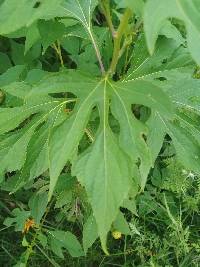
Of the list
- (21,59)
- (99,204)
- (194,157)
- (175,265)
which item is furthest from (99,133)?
(175,265)

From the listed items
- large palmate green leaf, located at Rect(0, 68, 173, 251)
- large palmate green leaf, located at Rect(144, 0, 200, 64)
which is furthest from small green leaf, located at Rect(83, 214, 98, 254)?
large palmate green leaf, located at Rect(144, 0, 200, 64)

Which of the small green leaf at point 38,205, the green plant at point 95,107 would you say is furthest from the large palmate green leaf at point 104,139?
the small green leaf at point 38,205

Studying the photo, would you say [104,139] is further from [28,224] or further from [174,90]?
[28,224]

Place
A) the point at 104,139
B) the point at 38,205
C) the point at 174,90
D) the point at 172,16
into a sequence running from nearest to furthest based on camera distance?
the point at 172,16
the point at 104,139
the point at 174,90
the point at 38,205

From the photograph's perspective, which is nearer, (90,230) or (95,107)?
(95,107)

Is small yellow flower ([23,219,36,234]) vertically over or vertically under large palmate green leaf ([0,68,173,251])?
under

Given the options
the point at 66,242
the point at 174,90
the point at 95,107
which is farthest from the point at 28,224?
the point at 174,90

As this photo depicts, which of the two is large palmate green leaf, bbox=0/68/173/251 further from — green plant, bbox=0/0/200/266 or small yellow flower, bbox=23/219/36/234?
small yellow flower, bbox=23/219/36/234

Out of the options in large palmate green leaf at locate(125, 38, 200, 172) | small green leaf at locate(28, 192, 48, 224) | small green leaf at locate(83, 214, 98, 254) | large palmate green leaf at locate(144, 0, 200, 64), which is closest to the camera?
large palmate green leaf at locate(144, 0, 200, 64)

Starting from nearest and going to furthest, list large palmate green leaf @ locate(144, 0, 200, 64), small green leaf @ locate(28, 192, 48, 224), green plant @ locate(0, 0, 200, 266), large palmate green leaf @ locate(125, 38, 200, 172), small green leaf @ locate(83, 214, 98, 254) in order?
1. large palmate green leaf @ locate(144, 0, 200, 64)
2. green plant @ locate(0, 0, 200, 266)
3. large palmate green leaf @ locate(125, 38, 200, 172)
4. small green leaf @ locate(83, 214, 98, 254)
5. small green leaf @ locate(28, 192, 48, 224)
